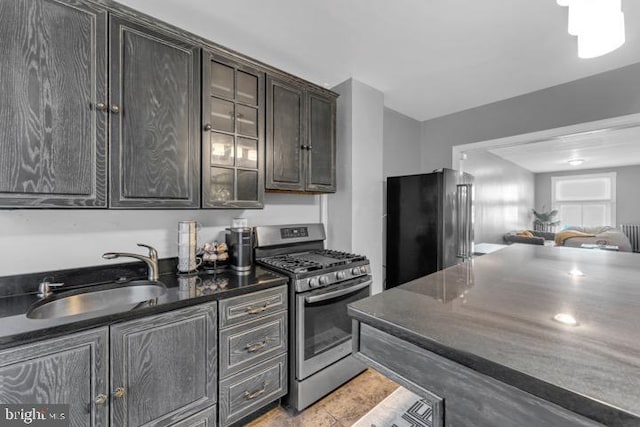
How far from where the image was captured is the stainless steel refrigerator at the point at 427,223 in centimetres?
263

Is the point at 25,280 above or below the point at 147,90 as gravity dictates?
below

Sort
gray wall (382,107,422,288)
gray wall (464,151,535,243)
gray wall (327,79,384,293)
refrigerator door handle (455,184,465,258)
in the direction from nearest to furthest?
gray wall (327,79,384,293)
refrigerator door handle (455,184,465,258)
gray wall (382,107,422,288)
gray wall (464,151,535,243)

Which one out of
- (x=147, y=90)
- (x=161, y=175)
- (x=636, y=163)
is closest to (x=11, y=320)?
(x=161, y=175)

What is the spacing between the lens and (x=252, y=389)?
1.60 m

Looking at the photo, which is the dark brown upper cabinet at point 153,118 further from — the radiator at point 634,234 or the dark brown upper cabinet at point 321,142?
the radiator at point 634,234

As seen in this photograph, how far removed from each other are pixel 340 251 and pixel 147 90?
1.88 m

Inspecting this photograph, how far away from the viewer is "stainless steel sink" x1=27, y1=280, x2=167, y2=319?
1268 mm

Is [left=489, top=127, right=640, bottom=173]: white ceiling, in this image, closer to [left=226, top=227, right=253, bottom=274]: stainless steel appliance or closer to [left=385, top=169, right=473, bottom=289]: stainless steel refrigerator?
[left=385, top=169, right=473, bottom=289]: stainless steel refrigerator

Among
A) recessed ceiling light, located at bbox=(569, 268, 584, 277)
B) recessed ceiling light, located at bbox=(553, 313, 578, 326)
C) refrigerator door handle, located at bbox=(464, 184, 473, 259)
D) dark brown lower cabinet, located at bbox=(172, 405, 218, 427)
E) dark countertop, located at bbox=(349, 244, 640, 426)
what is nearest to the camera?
dark countertop, located at bbox=(349, 244, 640, 426)

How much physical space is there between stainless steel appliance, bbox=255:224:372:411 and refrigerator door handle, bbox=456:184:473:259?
135cm

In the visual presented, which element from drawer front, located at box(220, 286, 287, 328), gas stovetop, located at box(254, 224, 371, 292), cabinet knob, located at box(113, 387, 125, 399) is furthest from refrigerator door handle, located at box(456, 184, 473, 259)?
cabinet knob, located at box(113, 387, 125, 399)

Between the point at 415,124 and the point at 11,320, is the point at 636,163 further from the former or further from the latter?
the point at 11,320

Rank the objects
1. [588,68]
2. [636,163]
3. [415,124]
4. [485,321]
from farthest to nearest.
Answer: [636,163], [415,124], [588,68], [485,321]

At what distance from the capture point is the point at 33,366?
1004mm
